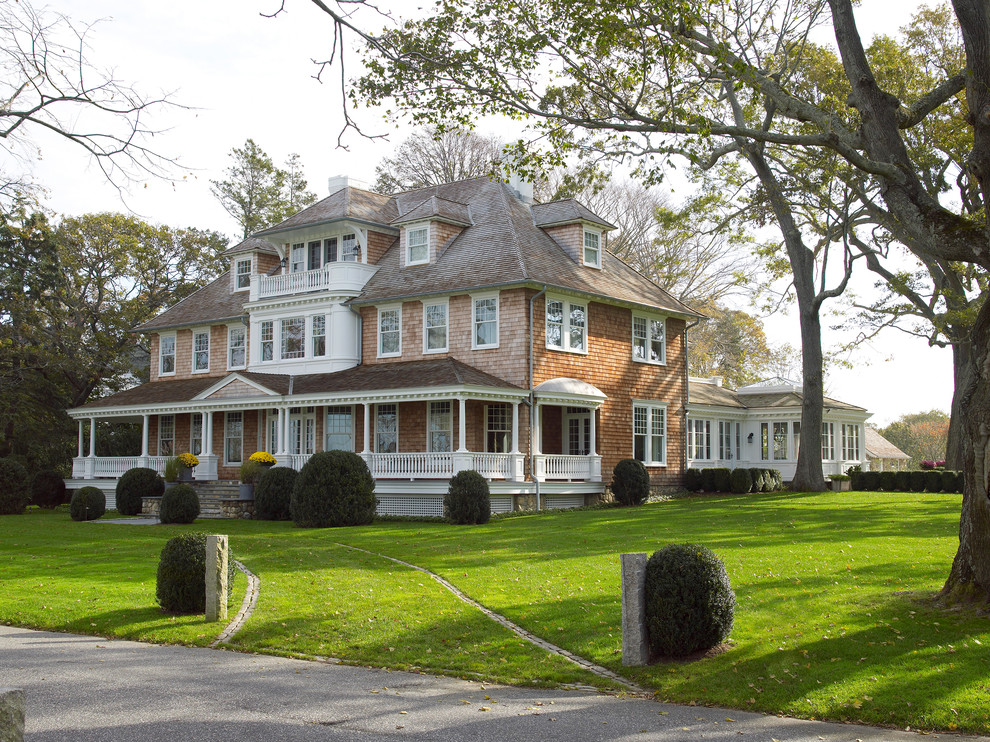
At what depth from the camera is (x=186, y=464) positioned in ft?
103

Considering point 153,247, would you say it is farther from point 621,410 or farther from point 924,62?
point 924,62

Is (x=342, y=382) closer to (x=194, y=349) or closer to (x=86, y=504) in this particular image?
(x=86, y=504)

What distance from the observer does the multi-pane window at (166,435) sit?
120 ft

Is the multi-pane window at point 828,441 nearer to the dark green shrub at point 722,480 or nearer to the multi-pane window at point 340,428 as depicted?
the dark green shrub at point 722,480

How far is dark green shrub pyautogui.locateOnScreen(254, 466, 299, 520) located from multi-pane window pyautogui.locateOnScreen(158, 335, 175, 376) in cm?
1397

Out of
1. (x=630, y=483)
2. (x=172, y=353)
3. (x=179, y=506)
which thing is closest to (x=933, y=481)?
(x=630, y=483)

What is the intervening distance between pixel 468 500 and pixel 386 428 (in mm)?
6979

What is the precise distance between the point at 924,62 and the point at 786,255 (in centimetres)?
816

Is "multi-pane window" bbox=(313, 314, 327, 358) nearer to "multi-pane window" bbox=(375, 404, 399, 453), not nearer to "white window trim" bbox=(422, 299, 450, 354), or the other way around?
"multi-pane window" bbox=(375, 404, 399, 453)

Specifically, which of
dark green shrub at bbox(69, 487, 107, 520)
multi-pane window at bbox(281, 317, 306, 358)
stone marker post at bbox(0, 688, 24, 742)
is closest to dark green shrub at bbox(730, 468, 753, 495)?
multi-pane window at bbox(281, 317, 306, 358)

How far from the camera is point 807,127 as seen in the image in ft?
86.2

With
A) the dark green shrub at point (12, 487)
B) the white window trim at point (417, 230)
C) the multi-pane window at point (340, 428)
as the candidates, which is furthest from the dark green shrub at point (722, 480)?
the dark green shrub at point (12, 487)

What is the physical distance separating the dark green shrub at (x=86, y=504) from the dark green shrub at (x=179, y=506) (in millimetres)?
3499

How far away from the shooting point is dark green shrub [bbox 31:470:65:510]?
112 feet
